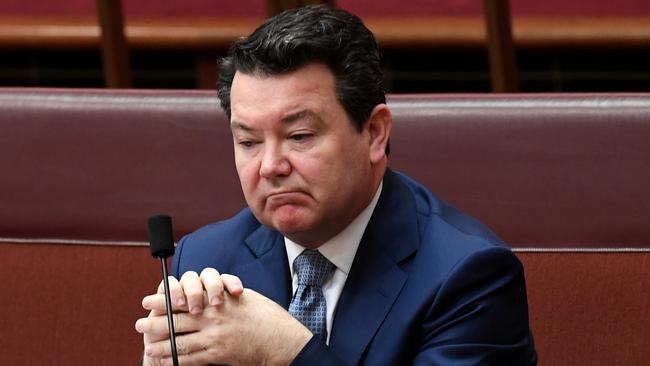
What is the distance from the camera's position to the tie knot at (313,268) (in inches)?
35.7

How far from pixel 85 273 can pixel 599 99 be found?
1.62 ft

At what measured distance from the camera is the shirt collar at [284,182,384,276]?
0.91 metres

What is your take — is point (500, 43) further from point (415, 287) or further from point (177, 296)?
point (177, 296)

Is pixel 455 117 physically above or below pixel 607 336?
above

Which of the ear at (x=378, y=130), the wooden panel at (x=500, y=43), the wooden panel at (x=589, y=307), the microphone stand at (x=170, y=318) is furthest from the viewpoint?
the wooden panel at (x=500, y=43)

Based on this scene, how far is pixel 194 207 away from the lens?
3.72ft

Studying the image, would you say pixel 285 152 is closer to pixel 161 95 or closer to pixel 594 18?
pixel 161 95

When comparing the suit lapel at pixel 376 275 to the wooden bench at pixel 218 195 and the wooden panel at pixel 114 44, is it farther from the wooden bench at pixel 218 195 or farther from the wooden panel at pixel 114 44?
the wooden panel at pixel 114 44

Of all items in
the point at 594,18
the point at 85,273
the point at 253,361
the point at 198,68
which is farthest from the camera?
the point at 198,68

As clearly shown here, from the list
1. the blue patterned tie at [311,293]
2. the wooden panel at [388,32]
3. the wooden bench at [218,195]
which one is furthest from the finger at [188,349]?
the wooden panel at [388,32]

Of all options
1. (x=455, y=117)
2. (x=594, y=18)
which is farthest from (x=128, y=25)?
(x=455, y=117)

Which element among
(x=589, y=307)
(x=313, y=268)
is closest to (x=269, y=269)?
(x=313, y=268)

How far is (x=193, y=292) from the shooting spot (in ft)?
2.64

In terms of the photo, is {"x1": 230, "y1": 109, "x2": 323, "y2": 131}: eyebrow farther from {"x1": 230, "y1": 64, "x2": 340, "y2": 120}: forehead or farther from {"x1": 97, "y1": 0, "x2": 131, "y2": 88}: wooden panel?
{"x1": 97, "y1": 0, "x2": 131, "y2": 88}: wooden panel
